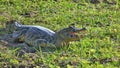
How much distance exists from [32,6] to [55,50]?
320cm

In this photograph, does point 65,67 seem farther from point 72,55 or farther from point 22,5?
point 22,5

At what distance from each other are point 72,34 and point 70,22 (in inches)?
80.9

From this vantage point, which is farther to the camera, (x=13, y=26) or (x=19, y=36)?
(x=13, y=26)

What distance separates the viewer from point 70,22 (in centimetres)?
943

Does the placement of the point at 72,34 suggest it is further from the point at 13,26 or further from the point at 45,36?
the point at 13,26

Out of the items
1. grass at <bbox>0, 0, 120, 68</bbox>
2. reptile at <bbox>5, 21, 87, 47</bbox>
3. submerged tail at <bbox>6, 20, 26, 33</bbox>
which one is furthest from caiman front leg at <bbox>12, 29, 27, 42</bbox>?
grass at <bbox>0, 0, 120, 68</bbox>

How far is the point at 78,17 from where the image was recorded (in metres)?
9.75

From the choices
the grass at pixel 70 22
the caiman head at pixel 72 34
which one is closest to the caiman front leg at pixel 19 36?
the grass at pixel 70 22

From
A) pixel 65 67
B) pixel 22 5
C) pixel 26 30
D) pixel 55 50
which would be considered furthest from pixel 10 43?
pixel 22 5

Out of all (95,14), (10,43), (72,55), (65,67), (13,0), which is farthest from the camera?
(13,0)

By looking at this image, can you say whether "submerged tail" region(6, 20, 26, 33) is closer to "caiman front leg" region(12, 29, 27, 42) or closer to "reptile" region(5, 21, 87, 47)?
"reptile" region(5, 21, 87, 47)

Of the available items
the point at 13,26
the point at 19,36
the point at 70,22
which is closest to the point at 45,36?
the point at 19,36

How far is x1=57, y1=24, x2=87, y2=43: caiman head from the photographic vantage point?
7.31m

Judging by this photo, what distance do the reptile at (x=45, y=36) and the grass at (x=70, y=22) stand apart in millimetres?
198
